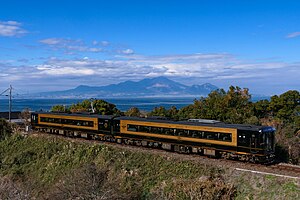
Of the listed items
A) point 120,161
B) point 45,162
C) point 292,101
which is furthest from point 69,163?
point 292,101

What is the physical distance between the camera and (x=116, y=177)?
78.4ft

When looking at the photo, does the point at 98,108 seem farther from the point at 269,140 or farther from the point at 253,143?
the point at 269,140

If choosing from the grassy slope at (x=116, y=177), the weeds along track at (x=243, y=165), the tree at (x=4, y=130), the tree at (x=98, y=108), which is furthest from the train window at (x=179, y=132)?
the tree at (x=98, y=108)

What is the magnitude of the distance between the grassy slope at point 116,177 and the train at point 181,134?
254 centimetres

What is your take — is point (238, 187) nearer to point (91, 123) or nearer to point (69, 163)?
point (69, 163)

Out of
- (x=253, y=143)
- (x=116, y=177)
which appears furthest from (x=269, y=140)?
(x=116, y=177)

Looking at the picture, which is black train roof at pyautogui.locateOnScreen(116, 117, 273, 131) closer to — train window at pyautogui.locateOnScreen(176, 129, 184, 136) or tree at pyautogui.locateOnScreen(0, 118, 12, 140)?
train window at pyautogui.locateOnScreen(176, 129, 184, 136)

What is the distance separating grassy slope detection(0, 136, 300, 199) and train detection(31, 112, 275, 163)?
100.0 inches

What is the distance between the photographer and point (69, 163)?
1116 inches

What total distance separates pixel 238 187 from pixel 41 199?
12009mm

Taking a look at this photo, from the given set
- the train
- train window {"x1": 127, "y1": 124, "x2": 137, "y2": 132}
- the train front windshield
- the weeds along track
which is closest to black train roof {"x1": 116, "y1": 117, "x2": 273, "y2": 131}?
the train

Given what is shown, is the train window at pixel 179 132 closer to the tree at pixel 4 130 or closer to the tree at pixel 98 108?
the tree at pixel 4 130

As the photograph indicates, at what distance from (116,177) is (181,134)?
18.7 feet

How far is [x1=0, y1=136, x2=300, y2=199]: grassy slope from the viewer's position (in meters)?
19.4
